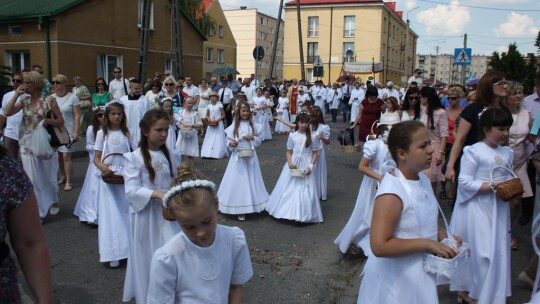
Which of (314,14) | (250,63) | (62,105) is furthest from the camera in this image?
(250,63)

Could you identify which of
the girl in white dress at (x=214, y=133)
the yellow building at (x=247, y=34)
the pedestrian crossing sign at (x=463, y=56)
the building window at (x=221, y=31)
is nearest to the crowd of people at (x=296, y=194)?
the girl in white dress at (x=214, y=133)

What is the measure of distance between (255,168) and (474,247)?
4.40 meters

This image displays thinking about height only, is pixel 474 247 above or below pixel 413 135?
below

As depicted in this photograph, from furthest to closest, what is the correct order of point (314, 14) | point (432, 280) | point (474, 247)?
point (314, 14)
point (474, 247)
point (432, 280)

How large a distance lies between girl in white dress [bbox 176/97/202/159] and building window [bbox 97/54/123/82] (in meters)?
15.1

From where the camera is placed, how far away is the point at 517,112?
608cm

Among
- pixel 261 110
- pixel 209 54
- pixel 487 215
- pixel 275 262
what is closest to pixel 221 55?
pixel 209 54

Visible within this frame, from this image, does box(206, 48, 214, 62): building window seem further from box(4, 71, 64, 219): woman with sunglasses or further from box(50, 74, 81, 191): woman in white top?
box(4, 71, 64, 219): woman with sunglasses

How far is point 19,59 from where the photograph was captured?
23953mm

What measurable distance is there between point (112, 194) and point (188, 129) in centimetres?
637

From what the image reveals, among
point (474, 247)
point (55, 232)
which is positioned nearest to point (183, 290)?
point (474, 247)

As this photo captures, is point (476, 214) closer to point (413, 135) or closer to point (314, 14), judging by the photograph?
point (413, 135)

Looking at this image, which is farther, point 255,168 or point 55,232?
point 255,168

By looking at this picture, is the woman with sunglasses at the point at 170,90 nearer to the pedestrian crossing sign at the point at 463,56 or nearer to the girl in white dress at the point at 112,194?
the girl in white dress at the point at 112,194
